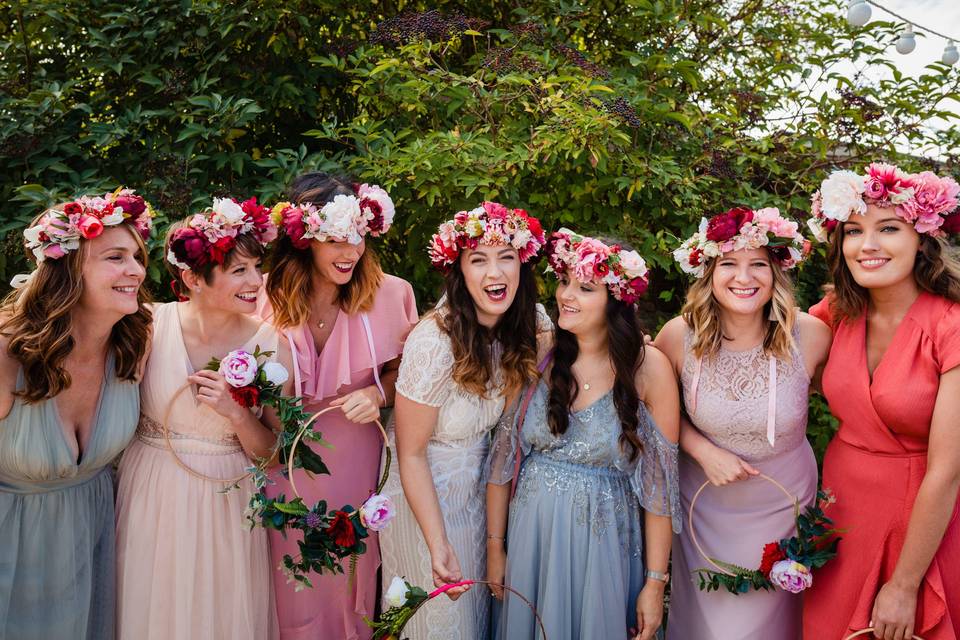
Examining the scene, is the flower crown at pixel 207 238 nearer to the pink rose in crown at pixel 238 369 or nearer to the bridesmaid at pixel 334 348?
the bridesmaid at pixel 334 348

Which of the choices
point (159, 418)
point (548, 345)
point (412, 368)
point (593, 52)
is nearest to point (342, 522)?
point (412, 368)

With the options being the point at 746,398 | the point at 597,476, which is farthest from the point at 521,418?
the point at 746,398

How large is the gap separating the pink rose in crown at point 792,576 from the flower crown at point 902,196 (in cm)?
143

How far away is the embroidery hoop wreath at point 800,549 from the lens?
321cm

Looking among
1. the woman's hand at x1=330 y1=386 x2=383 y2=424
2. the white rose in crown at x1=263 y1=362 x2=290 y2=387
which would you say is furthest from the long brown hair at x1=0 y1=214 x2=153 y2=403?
the woman's hand at x1=330 y1=386 x2=383 y2=424

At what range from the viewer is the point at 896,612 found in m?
3.02

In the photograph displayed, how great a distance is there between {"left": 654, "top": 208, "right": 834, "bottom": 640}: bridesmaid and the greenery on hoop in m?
0.18

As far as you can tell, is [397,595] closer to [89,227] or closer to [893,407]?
[89,227]

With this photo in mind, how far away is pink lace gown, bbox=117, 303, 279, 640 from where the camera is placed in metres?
3.28

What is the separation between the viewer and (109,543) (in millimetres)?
3344

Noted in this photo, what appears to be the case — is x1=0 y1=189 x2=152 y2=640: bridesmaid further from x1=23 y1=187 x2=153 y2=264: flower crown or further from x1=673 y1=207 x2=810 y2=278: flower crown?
x1=673 y1=207 x2=810 y2=278: flower crown

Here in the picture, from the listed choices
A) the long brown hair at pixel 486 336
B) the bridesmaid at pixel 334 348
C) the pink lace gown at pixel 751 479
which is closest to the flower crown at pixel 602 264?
the long brown hair at pixel 486 336

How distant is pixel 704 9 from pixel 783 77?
752 mm

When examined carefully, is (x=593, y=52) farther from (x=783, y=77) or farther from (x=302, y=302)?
(x=302, y=302)
